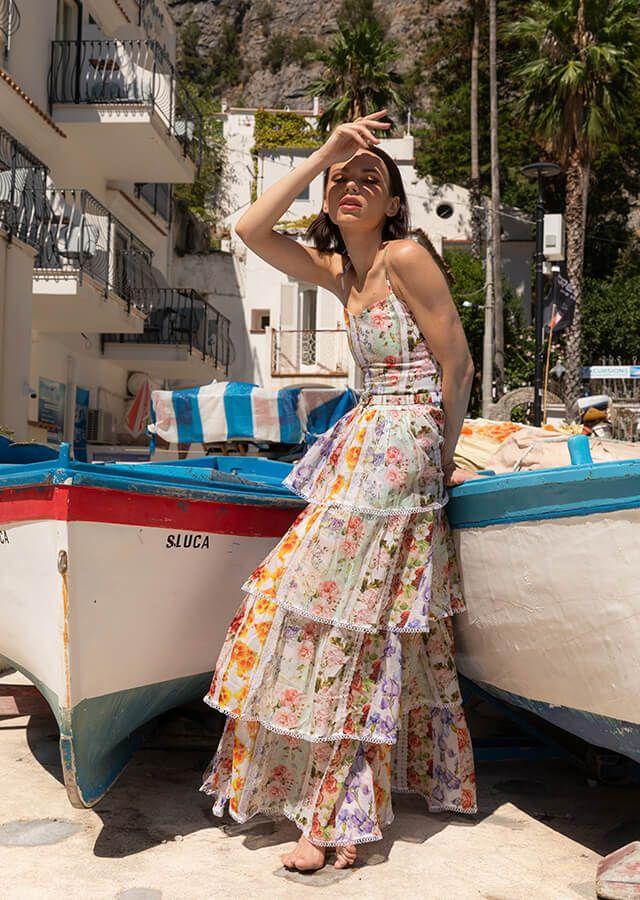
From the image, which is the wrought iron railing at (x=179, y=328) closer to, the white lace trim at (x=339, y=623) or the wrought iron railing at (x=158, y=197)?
the wrought iron railing at (x=158, y=197)

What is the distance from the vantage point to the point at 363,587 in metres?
3.26

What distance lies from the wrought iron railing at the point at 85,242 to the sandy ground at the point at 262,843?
1083 cm

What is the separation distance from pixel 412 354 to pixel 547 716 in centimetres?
132

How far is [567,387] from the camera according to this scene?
2514cm

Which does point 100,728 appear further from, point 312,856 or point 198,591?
point 312,856

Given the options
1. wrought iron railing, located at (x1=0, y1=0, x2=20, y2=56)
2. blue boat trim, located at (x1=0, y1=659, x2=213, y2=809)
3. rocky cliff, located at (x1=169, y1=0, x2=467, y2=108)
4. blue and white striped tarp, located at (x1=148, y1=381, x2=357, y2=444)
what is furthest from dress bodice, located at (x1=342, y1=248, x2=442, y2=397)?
rocky cliff, located at (x1=169, y1=0, x2=467, y2=108)

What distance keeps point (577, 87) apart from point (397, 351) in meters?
23.7

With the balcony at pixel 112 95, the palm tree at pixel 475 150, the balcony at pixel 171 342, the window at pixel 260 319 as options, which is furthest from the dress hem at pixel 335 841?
the palm tree at pixel 475 150

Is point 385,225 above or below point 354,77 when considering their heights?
below

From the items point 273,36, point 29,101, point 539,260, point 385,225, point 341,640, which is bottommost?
point 341,640

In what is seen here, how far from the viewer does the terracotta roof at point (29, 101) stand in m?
13.0

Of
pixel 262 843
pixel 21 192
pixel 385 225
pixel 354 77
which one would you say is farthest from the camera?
pixel 354 77

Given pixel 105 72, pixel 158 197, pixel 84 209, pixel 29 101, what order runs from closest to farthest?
pixel 29 101 < pixel 84 209 < pixel 105 72 < pixel 158 197

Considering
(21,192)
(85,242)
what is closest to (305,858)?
(21,192)
